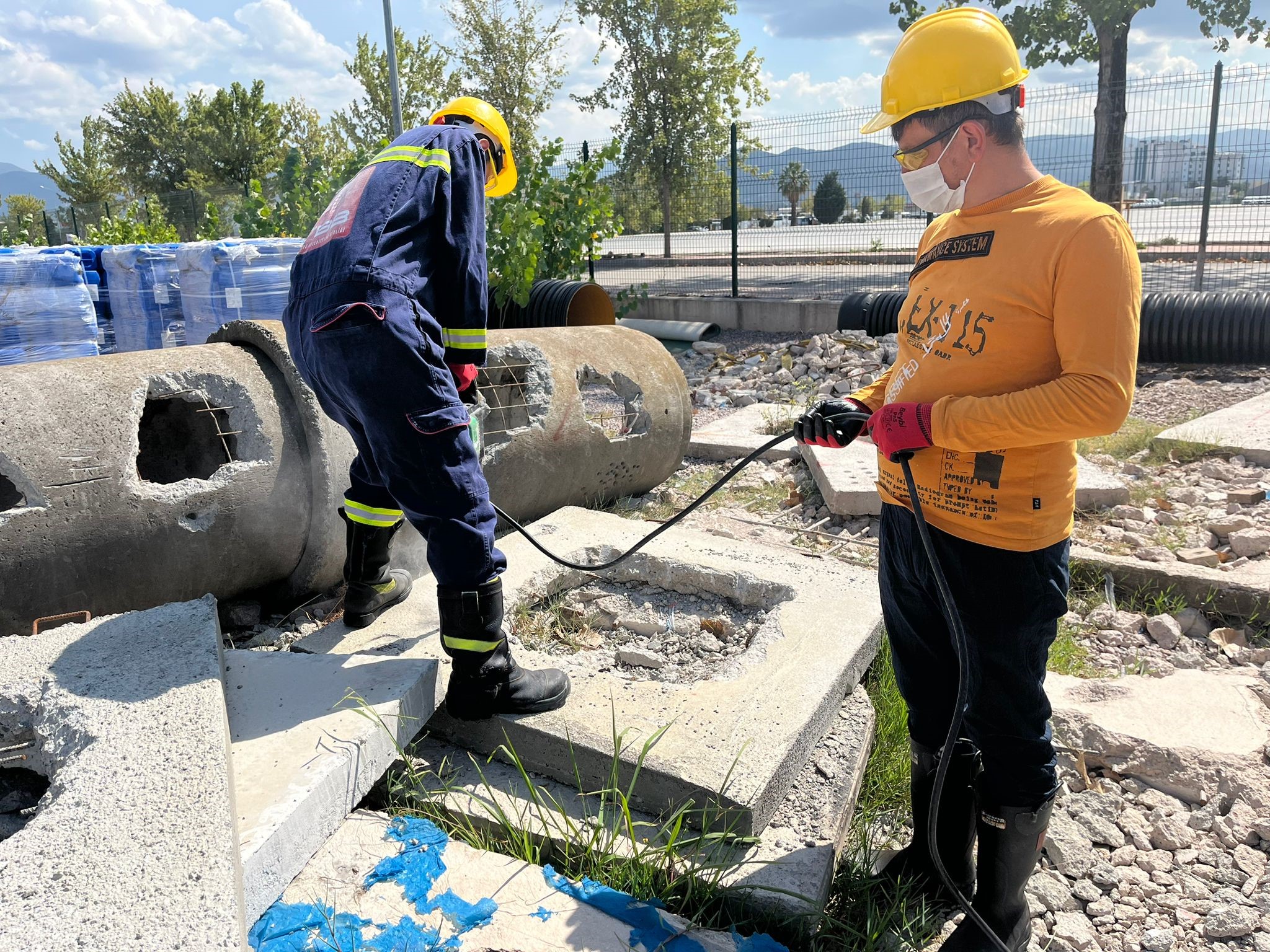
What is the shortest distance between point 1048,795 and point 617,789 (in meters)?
0.98

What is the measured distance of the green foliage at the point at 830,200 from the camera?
12305 millimetres

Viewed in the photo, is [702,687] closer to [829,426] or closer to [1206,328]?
[829,426]

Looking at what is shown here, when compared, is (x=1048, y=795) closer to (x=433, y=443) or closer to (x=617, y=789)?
(x=617, y=789)

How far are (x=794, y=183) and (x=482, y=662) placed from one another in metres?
12.0

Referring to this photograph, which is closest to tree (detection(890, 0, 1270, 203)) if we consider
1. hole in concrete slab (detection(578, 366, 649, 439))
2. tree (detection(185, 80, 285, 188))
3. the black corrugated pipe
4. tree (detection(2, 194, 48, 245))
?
the black corrugated pipe

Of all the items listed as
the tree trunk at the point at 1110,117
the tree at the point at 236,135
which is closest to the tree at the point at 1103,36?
the tree trunk at the point at 1110,117

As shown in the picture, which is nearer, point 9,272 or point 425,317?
point 425,317

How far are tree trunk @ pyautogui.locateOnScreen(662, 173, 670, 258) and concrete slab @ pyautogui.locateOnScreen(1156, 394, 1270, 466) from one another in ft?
32.1

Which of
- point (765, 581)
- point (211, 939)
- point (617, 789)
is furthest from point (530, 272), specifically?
point (211, 939)

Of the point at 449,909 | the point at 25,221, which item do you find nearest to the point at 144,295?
the point at 449,909

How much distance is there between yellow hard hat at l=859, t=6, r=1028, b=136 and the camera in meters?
1.76

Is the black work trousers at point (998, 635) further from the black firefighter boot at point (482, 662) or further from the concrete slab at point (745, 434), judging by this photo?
the concrete slab at point (745, 434)

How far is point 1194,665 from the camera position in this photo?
3.33 m

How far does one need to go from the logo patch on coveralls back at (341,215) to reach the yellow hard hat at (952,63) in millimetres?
Answer: 1448
